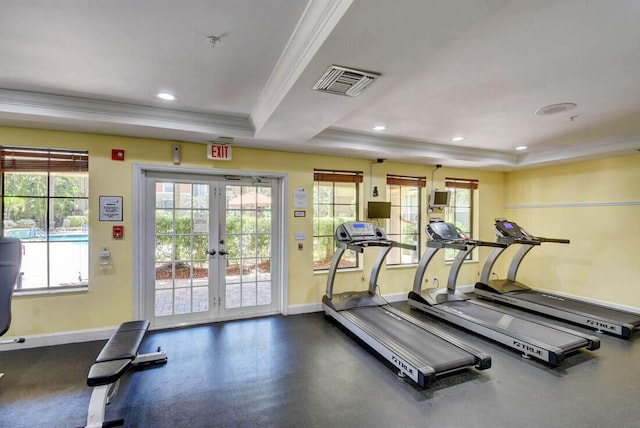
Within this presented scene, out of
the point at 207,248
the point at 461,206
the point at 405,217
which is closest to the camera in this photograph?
the point at 207,248

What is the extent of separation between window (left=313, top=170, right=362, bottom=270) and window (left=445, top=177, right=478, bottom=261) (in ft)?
6.84

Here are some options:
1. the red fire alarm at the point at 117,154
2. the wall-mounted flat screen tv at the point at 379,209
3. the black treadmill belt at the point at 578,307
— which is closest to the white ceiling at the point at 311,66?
the red fire alarm at the point at 117,154

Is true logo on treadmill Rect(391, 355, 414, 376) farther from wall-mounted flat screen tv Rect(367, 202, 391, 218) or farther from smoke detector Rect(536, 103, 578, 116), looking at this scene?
smoke detector Rect(536, 103, 578, 116)

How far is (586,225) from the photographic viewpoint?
528 cm

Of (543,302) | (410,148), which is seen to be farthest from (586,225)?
(410,148)

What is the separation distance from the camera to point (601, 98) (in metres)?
3.00

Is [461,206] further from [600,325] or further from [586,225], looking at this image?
[600,325]

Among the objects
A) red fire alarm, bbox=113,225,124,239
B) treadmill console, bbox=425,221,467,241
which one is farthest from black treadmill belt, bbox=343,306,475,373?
red fire alarm, bbox=113,225,124,239

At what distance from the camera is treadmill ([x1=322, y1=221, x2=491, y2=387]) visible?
292 cm

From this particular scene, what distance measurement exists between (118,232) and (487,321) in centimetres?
487

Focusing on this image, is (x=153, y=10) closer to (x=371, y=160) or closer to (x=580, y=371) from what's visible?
(x=371, y=160)

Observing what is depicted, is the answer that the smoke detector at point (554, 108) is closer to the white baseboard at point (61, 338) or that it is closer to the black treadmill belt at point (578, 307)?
the black treadmill belt at point (578, 307)

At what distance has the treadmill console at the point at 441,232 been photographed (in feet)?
15.7

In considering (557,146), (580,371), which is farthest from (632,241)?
(580,371)
